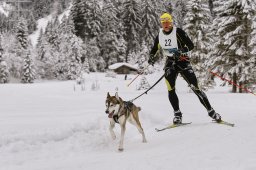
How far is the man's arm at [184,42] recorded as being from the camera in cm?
841

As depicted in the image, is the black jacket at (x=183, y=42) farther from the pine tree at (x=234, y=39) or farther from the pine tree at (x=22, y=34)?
the pine tree at (x=22, y=34)

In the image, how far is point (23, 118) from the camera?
27.9 ft

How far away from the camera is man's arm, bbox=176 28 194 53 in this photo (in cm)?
841

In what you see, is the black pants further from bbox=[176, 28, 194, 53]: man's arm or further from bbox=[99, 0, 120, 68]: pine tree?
bbox=[99, 0, 120, 68]: pine tree

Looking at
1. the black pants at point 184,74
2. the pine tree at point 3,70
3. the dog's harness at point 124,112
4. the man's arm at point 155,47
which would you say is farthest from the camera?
the pine tree at point 3,70

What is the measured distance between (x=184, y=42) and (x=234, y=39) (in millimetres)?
17268

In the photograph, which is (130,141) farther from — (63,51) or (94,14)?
(94,14)

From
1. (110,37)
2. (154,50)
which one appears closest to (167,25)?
(154,50)

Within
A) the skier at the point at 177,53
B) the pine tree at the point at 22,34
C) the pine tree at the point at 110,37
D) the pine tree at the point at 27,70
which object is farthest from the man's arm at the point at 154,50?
the pine tree at the point at 22,34

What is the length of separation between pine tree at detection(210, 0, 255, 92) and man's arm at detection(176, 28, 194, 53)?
16.4m

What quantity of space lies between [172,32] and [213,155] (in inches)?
157

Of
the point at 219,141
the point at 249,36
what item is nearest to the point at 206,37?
the point at 249,36

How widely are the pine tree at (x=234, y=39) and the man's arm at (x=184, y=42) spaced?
644 inches

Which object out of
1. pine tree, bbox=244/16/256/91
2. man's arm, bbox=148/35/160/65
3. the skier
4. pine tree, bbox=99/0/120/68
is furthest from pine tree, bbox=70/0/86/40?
the skier
